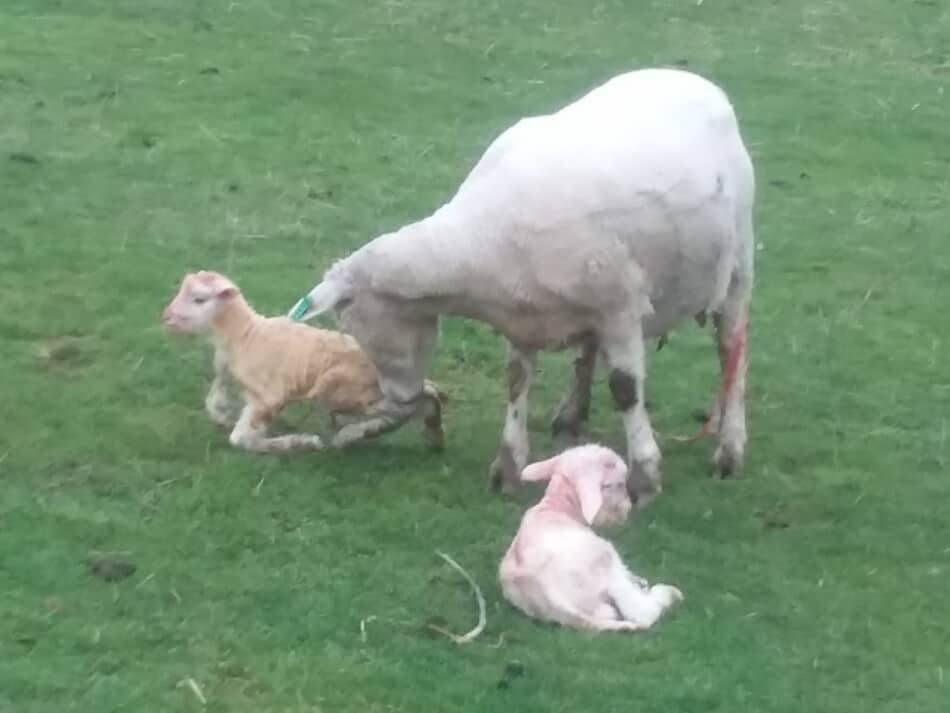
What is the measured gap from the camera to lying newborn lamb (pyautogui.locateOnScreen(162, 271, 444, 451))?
22.2ft

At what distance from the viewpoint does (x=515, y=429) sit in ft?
22.0

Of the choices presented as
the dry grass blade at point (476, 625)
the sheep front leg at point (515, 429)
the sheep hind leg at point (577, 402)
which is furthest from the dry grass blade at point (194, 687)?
the sheep hind leg at point (577, 402)

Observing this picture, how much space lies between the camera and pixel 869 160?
447 inches

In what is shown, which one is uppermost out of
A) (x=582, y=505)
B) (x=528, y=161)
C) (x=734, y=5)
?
(x=528, y=161)

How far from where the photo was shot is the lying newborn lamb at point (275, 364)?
6781 mm

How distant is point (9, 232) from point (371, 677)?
4687 millimetres

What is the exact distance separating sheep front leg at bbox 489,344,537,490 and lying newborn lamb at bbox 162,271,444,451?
0.31 m

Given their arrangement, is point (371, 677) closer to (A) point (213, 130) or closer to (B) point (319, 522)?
(B) point (319, 522)

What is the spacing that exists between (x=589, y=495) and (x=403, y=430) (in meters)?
1.62

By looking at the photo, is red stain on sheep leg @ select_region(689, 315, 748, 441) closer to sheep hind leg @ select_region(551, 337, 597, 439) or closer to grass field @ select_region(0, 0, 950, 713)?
grass field @ select_region(0, 0, 950, 713)

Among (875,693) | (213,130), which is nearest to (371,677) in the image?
(875,693)

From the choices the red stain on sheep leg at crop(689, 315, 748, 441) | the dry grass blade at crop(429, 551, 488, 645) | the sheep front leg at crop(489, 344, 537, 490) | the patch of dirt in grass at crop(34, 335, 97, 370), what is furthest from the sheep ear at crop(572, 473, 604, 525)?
the patch of dirt in grass at crop(34, 335, 97, 370)

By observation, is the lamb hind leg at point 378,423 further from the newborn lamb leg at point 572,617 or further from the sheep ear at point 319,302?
the newborn lamb leg at point 572,617

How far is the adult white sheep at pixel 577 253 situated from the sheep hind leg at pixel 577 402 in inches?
12.9
